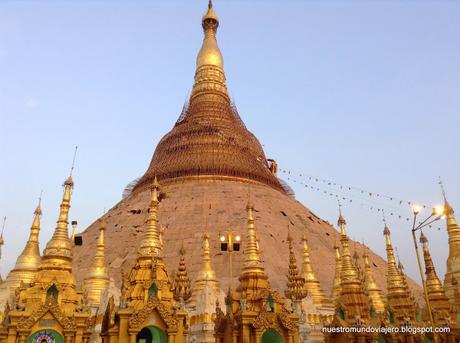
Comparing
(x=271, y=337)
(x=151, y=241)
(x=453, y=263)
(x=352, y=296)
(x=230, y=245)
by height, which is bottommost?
(x=271, y=337)

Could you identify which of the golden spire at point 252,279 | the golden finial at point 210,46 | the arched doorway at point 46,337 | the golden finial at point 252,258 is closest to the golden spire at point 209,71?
the golden finial at point 210,46

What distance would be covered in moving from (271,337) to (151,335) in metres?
4.43

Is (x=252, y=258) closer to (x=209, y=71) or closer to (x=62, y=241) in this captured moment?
(x=62, y=241)

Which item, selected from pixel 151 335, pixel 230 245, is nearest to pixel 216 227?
pixel 230 245

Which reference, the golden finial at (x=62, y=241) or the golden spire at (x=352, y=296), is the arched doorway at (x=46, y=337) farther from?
the golden spire at (x=352, y=296)

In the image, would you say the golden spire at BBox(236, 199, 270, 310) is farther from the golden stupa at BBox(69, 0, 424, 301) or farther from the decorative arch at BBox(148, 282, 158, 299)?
the golden stupa at BBox(69, 0, 424, 301)

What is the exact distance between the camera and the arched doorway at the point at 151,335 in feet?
49.4

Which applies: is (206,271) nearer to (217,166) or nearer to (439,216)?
(439,216)

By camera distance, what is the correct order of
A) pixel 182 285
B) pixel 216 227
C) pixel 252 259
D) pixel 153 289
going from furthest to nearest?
pixel 216 227 → pixel 182 285 → pixel 252 259 → pixel 153 289

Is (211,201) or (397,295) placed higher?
(211,201)

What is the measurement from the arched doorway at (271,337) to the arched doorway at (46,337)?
729 centimetres

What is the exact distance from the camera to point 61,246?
1870 cm

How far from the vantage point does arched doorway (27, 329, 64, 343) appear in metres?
15.7

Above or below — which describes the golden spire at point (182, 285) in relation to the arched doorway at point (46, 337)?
above
